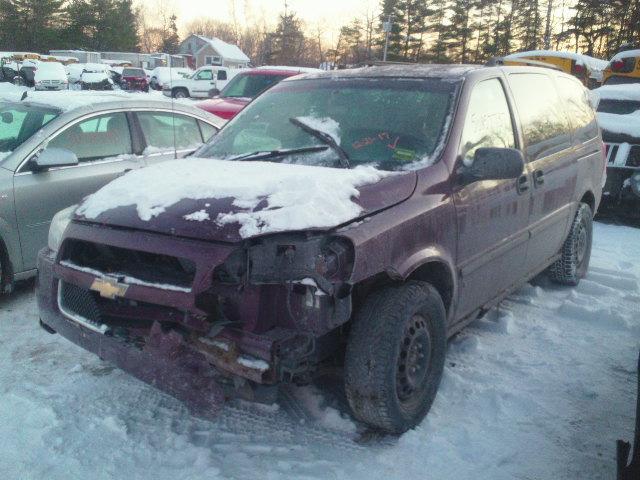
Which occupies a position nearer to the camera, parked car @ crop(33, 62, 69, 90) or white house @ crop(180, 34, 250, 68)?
parked car @ crop(33, 62, 69, 90)

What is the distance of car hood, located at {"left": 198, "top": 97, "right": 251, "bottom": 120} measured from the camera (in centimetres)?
1036

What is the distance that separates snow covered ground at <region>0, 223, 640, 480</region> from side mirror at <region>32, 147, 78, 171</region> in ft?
4.11

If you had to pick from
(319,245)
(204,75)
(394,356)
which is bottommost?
(394,356)

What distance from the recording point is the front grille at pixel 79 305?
114 inches

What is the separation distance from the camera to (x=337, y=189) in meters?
2.78

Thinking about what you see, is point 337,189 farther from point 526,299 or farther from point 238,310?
point 526,299

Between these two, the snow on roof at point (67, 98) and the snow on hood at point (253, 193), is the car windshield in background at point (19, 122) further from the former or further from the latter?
the snow on hood at point (253, 193)

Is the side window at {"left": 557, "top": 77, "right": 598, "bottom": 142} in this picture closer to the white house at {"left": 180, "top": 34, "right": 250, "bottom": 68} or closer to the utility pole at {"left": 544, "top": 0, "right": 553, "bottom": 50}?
the utility pole at {"left": 544, "top": 0, "right": 553, "bottom": 50}

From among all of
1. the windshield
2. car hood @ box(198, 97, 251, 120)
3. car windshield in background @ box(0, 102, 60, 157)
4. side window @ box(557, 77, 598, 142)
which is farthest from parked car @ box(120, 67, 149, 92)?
side window @ box(557, 77, 598, 142)

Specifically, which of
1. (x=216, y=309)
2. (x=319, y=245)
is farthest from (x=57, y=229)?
(x=319, y=245)

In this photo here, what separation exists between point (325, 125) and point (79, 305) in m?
1.73

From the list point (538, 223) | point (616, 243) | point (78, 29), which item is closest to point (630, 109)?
point (616, 243)

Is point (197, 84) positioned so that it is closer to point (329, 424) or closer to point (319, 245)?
point (329, 424)

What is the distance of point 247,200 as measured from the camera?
2695mm
